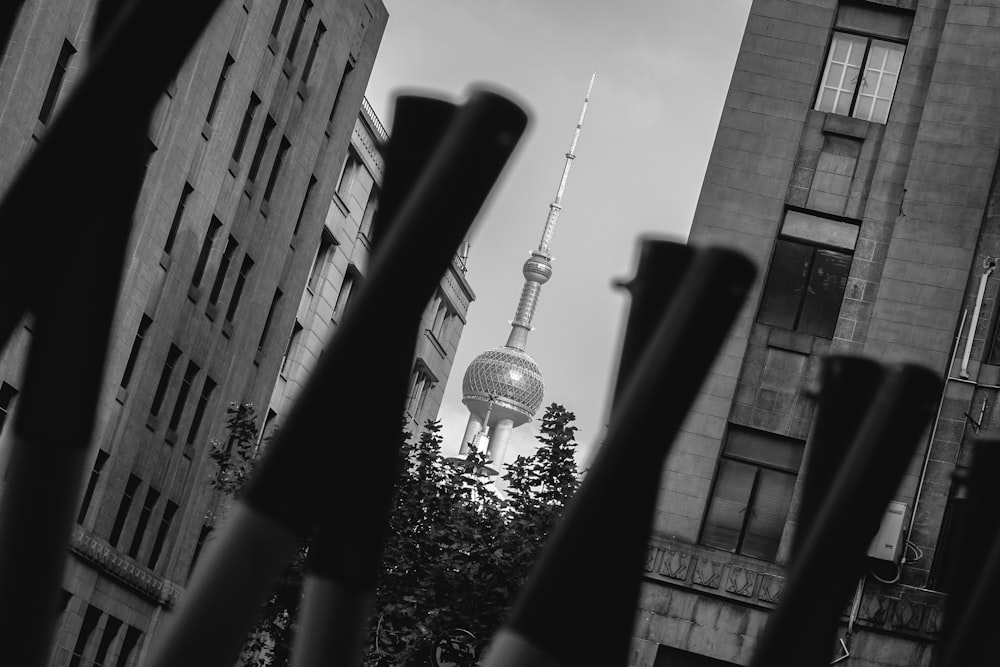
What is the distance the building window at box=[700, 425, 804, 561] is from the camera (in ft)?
83.7

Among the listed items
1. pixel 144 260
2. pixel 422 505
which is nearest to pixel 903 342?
pixel 422 505

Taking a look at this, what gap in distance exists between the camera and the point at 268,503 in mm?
6148

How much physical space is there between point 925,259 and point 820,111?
3.43m

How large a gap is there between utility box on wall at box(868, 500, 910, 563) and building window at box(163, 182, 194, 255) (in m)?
24.7

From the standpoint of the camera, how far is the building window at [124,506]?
42594mm

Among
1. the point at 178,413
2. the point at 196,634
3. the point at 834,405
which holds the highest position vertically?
the point at 178,413

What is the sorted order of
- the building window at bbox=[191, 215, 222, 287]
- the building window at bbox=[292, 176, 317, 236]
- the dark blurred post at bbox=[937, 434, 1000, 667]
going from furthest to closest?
1. the building window at bbox=[292, 176, 317, 236]
2. the building window at bbox=[191, 215, 222, 287]
3. the dark blurred post at bbox=[937, 434, 1000, 667]

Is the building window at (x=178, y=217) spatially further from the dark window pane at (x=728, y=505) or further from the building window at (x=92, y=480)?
the dark window pane at (x=728, y=505)

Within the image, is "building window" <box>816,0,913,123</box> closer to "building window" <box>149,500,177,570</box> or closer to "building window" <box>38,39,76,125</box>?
"building window" <box>38,39,76,125</box>

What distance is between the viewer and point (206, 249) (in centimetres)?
4591

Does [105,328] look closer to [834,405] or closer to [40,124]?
[834,405]

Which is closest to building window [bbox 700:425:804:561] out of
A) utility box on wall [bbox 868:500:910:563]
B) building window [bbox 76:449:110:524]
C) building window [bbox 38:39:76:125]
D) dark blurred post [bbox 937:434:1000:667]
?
utility box on wall [bbox 868:500:910:563]

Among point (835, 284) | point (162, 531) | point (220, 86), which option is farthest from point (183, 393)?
point (835, 284)

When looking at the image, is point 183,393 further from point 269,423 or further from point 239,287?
point 269,423
